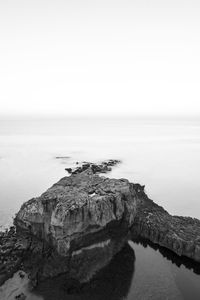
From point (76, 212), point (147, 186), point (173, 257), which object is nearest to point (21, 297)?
point (76, 212)

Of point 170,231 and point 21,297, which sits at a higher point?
point 170,231

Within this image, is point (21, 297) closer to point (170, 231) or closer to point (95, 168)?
point (170, 231)

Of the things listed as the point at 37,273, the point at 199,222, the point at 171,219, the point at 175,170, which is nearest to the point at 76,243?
the point at 37,273

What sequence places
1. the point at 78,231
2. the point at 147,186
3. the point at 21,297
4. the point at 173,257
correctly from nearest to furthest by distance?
1. the point at 21,297
2. the point at 78,231
3. the point at 173,257
4. the point at 147,186

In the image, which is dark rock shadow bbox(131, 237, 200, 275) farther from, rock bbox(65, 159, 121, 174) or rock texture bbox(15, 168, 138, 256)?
rock bbox(65, 159, 121, 174)

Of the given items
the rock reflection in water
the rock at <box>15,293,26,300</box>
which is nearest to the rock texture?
the rock reflection in water

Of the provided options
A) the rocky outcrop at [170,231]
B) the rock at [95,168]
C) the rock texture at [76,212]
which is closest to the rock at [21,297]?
the rock texture at [76,212]

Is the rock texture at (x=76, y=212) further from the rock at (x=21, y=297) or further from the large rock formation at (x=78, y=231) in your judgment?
the rock at (x=21, y=297)

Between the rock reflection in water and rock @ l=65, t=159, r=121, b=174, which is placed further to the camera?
rock @ l=65, t=159, r=121, b=174
